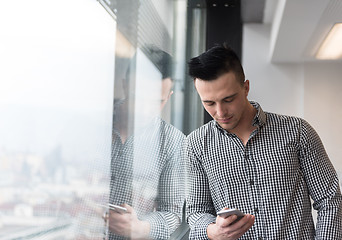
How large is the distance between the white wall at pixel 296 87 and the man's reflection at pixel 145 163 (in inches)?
101

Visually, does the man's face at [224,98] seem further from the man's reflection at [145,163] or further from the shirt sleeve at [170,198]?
the shirt sleeve at [170,198]

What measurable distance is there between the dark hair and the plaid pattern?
8.8 inches

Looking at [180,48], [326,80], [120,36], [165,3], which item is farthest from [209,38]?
[120,36]

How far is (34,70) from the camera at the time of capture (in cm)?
77

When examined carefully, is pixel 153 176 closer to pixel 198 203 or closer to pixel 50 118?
pixel 198 203

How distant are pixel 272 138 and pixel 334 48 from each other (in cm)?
265

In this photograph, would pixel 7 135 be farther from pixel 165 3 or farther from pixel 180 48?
pixel 180 48

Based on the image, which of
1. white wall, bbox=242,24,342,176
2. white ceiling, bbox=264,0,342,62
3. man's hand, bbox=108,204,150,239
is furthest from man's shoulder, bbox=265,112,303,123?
white wall, bbox=242,24,342,176

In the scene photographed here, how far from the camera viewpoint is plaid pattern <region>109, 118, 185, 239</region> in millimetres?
1183

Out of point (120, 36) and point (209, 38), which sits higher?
point (209, 38)

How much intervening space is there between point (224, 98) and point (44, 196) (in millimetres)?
777

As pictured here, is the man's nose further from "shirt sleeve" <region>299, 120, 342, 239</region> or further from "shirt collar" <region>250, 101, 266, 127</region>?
"shirt sleeve" <region>299, 120, 342, 239</region>

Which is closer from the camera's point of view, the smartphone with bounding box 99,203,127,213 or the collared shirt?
the smartphone with bounding box 99,203,127,213

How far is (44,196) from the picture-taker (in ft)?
2.54
